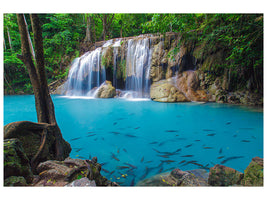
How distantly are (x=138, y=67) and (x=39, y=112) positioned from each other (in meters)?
10.2

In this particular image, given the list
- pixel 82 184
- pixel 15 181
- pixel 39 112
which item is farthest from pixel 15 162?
pixel 39 112

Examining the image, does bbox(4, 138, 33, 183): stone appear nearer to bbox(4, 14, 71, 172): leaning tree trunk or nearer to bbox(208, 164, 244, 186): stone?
bbox(4, 14, 71, 172): leaning tree trunk

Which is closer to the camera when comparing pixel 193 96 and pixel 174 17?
pixel 174 17

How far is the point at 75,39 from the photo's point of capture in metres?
18.5

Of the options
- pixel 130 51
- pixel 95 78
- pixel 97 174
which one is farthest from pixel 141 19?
pixel 97 174

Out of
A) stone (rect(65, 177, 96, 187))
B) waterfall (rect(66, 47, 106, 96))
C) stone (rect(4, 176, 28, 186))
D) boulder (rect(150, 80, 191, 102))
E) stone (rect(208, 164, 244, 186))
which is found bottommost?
stone (rect(208, 164, 244, 186))

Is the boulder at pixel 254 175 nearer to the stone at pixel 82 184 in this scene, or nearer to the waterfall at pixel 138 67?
Answer: the stone at pixel 82 184

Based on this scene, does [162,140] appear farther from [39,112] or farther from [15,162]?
[15,162]

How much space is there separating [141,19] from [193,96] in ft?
46.4

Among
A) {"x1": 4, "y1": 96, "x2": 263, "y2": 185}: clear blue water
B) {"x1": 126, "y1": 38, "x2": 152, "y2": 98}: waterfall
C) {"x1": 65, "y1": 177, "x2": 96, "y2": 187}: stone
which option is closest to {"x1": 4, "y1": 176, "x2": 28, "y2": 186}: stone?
{"x1": 65, "y1": 177, "x2": 96, "y2": 187}: stone

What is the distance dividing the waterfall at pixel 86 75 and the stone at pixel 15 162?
1183 cm

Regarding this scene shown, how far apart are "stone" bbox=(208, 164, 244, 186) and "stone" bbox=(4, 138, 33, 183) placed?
6.58 ft

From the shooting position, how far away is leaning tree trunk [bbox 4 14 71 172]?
1871 mm

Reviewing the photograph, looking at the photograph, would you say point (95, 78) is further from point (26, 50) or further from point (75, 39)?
point (26, 50)
